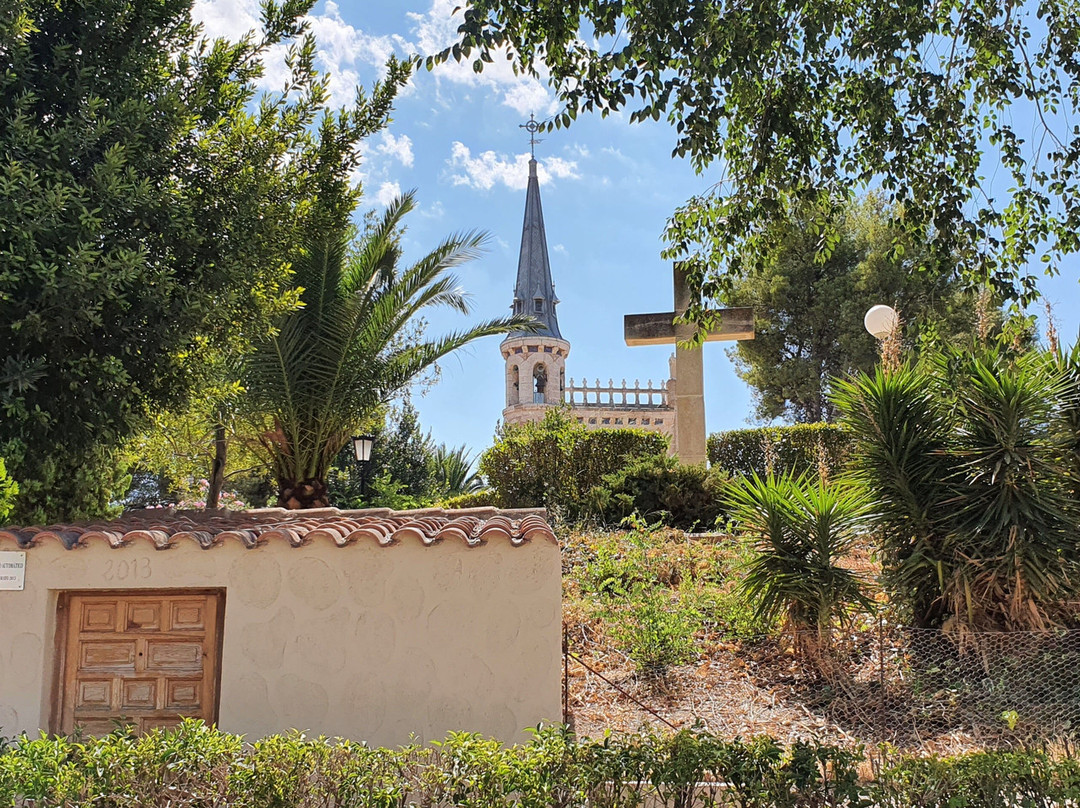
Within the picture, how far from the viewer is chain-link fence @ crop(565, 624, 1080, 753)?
634cm

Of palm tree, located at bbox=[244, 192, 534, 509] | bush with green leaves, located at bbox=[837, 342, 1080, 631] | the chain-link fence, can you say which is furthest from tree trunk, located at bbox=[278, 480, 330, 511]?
bush with green leaves, located at bbox=[837, 342, 1080, 631]

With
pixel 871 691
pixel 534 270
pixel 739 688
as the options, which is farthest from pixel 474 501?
pixel 534 270

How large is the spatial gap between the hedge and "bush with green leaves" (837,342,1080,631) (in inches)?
112

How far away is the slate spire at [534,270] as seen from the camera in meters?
41.7

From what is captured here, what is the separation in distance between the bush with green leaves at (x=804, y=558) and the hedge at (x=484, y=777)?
293cm

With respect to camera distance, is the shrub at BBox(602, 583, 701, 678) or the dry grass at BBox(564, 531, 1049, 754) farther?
the shrub at BBox(602, 583, 701, 678)

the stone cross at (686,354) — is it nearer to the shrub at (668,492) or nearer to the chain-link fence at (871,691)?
the shrub at (668,492)

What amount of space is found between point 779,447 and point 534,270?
2761cm

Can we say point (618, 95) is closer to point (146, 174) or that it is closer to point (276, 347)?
point (146, 174)

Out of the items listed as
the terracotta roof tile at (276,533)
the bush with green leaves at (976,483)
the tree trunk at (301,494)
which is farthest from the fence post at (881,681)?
the tree trunk at (301,494)

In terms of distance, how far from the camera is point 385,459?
25234 mm

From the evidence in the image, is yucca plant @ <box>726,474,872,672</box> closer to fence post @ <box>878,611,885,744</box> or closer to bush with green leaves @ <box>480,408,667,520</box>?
fence post @ <box>878,611,885,744</box>

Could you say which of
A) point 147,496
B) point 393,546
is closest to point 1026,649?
point 393,546

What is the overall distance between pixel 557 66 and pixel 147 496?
2329cm
